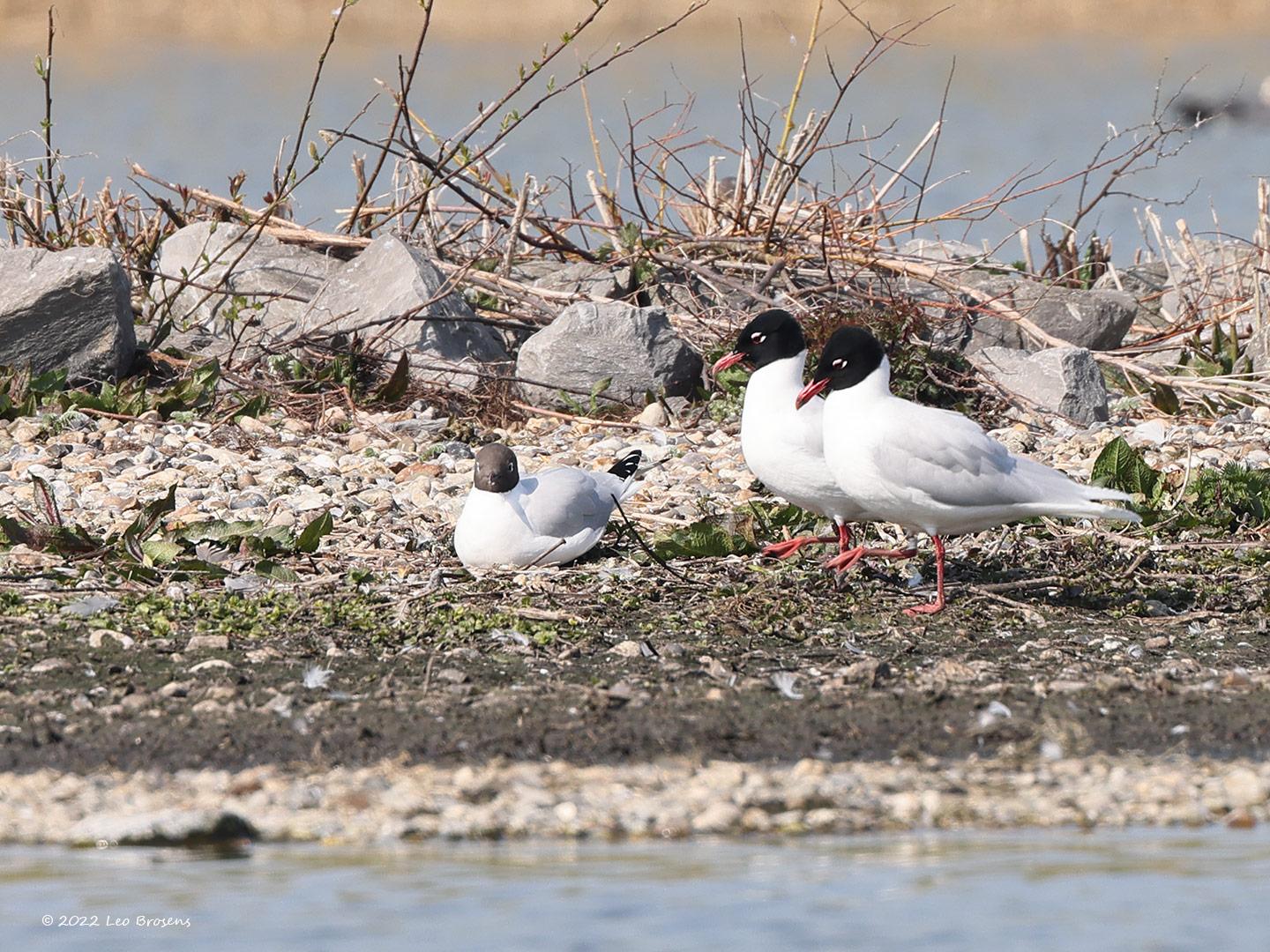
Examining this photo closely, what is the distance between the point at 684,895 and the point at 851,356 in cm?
302

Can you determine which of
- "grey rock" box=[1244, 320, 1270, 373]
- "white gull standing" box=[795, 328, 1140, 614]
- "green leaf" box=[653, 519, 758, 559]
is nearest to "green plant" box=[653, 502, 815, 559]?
"green leaf" box=[653, 519, 758, 559]

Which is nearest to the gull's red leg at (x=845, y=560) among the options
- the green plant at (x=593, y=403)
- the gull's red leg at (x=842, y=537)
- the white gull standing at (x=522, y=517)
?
the gull's red leg at (x=842, y=537)

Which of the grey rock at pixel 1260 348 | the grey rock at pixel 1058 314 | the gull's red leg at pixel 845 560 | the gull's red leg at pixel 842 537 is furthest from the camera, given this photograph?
the grey rock at pixel 1058 314

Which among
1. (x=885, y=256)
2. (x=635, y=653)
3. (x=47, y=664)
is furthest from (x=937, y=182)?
(x=47, y=664)

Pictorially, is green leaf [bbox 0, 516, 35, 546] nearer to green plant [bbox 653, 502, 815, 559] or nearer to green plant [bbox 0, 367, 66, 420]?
green plant [bbox 653, 502, 815, 559]

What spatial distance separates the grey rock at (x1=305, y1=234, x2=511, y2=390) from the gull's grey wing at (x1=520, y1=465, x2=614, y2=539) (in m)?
3.30

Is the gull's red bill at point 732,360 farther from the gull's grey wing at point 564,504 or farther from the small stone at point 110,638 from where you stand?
Result: the small stone at point 110,638

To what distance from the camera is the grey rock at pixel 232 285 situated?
420 inches

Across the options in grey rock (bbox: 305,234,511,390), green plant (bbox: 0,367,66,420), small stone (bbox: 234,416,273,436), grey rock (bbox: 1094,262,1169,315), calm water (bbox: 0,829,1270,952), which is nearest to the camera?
calm water (bbox: 0,829,1270,952)

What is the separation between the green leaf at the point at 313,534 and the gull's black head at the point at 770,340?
170 centimetres

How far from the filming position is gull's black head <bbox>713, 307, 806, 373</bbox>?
704 centimetres

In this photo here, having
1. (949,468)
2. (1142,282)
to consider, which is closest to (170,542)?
(949,468)

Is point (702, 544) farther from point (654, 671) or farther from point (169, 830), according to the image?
point (169, 830)

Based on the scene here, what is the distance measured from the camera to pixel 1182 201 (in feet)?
38.4
